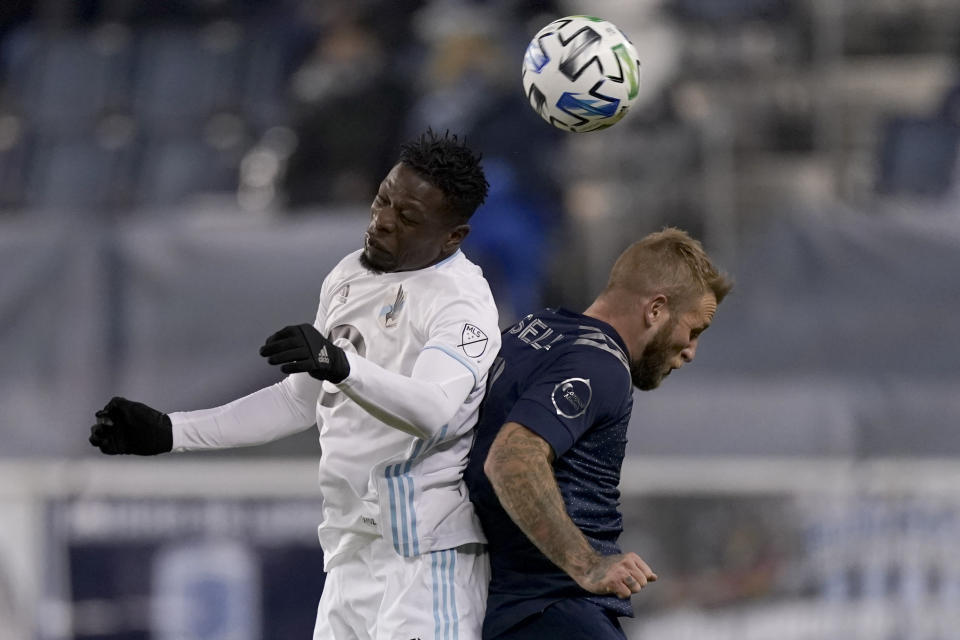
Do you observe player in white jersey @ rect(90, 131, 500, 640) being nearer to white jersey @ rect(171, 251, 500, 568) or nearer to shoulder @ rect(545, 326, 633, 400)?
white jersey @ rect(171, 251, 500, 568)

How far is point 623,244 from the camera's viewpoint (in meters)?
7.59

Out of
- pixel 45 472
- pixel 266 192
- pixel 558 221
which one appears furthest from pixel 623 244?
pixel 45 472

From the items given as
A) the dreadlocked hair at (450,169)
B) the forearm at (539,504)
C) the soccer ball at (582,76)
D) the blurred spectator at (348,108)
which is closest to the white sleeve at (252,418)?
the dreadlocked hair at (450,169)

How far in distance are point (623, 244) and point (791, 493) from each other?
5.16ft

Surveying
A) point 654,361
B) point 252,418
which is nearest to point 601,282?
point 654,361

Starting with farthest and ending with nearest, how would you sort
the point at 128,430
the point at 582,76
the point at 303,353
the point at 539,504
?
the point at 582,76 < the point at 128,430 < the point at 539,504 < the point at 303,353

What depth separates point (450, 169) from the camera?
3477 millimetres

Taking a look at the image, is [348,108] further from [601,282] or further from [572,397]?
[572,397]

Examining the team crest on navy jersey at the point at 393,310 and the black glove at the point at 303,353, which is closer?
the black glove at the point at 303,353

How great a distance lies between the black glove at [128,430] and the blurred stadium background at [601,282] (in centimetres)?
391

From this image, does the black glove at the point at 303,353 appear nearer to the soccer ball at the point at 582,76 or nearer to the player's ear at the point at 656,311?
the player's ear at the point at 656,311

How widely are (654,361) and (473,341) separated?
1.75 feet

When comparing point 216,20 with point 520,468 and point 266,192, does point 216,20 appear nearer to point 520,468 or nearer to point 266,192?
point 266,192

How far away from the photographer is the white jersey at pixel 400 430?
338 centimetres
